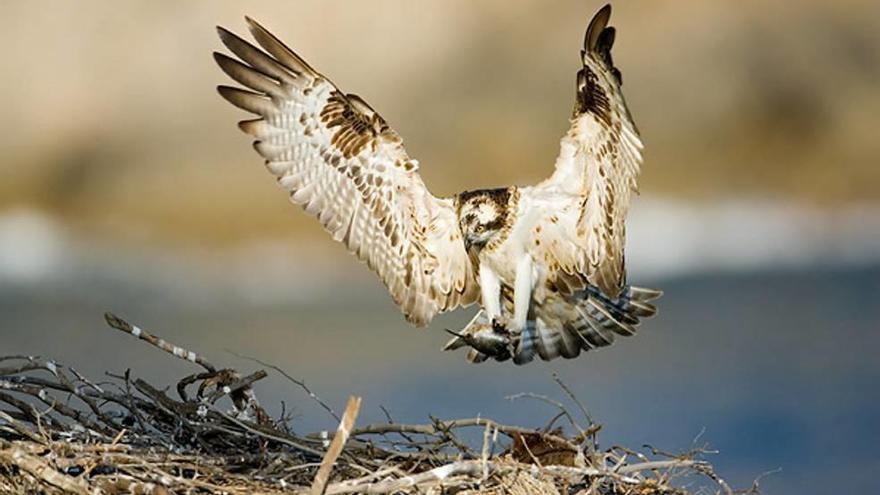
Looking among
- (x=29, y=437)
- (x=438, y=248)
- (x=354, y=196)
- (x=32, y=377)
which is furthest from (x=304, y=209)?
(x=29, y=437)

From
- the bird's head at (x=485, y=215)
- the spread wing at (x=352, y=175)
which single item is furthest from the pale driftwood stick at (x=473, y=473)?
the spread wing at (x=352, y=175)

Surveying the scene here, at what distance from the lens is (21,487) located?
2109 millimetres

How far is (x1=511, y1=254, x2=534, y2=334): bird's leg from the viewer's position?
2920 mm

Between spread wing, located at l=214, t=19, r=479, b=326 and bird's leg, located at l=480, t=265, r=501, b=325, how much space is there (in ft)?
0.38

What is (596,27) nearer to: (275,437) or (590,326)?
(590,326)

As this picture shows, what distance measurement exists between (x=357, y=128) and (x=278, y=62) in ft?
0.81

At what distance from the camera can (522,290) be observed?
293cm

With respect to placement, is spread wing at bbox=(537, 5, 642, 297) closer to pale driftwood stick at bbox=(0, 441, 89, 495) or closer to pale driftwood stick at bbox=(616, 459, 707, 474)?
pale driftwood stick at bbox=(616, 459, 707, 474)

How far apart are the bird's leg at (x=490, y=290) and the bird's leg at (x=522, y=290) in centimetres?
5

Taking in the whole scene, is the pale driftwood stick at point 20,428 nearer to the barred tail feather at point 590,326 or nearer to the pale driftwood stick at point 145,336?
the pale driftwood stick at point 145,336

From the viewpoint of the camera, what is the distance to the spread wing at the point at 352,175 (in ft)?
10.0

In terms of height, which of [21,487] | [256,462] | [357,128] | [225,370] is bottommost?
[21,487]

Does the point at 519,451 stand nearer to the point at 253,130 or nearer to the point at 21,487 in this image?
the point at 21,487

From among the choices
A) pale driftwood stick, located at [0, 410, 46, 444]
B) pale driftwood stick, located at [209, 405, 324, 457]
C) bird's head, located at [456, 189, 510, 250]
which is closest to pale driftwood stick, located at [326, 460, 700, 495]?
pale driftwood stick, located at [209, 405, 324, 457]
